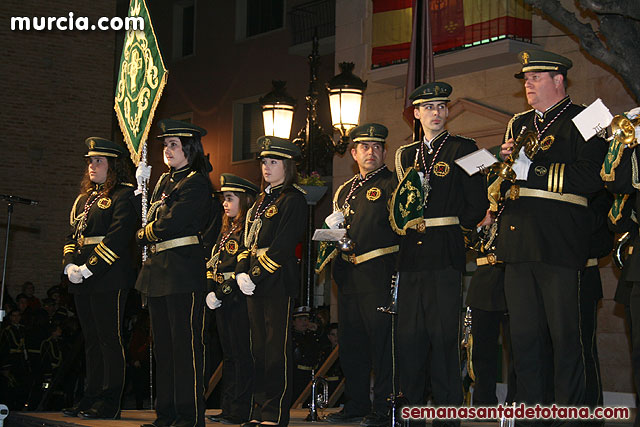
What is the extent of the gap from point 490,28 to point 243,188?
5.70 metres

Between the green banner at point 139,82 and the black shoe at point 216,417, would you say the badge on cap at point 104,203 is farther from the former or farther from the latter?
the black shoe at point 216,417

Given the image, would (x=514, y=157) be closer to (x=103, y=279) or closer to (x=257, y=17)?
(x=103, y=279)

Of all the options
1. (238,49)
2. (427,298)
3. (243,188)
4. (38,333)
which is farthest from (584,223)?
(238,49)

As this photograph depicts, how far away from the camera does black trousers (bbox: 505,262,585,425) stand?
238 inches

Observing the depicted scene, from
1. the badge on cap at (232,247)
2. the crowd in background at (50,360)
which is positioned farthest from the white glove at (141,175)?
the crowd in background at (50,360)

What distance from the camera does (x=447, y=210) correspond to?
690 cm

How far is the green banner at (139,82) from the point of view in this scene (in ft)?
28.5

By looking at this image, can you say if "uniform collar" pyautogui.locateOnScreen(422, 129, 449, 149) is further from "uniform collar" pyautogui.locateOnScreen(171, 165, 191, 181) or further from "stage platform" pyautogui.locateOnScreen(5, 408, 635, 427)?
"stage platform" pyautogui.locateOnScreen(5, 408, 635, 427)

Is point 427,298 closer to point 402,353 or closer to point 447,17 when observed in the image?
point 402,353

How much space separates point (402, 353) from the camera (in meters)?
6.81

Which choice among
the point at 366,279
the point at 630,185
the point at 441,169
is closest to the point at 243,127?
the point at 366,279

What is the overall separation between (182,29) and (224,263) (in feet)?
58.0

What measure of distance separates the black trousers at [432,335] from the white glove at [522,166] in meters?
0.94

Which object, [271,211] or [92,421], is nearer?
[271,211]
